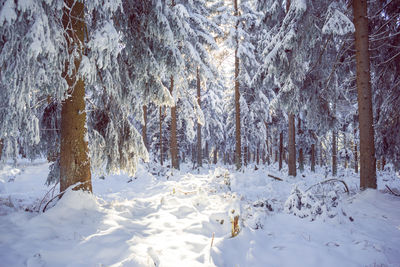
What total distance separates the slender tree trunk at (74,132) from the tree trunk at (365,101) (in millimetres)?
7020

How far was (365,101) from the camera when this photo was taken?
19.1 ft

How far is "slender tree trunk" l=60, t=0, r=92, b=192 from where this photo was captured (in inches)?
161

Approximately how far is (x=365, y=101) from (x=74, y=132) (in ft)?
24.0

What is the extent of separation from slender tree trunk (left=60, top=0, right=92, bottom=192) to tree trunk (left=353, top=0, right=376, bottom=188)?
7.02m

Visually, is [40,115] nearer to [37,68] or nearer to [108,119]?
[108,119]

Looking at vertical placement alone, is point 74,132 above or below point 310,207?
above

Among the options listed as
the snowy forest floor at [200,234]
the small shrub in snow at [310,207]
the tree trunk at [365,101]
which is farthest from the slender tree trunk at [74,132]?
the tree trunk at [365,101]

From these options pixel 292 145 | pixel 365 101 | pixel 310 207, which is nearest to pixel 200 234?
pixel 310 207

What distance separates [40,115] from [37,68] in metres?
2.17

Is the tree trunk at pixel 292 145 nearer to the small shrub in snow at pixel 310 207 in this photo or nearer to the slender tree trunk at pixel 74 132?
the small shrub in snow at pixel 310 207

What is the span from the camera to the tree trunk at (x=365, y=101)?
5750 millimetres

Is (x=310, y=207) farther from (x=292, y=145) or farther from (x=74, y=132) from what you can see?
(x=292, y=145)

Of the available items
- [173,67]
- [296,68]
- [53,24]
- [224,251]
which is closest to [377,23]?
[296,68]

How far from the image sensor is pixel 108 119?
493cm
